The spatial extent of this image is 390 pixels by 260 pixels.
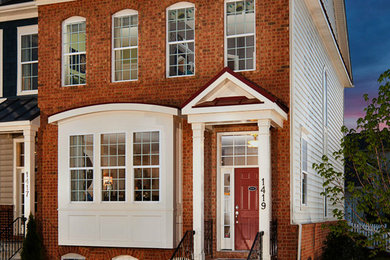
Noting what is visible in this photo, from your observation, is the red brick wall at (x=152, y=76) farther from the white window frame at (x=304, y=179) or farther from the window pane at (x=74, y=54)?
the white window frame at (x=304, y=179)

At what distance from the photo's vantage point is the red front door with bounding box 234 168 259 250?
639 inches

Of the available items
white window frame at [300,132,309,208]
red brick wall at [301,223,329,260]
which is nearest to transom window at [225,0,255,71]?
white window frame at [300,132,309,208]

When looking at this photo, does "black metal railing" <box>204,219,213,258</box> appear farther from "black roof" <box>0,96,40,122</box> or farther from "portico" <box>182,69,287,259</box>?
"black roof" <box>0,96,40,122</box>

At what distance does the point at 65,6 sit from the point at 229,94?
6580mm

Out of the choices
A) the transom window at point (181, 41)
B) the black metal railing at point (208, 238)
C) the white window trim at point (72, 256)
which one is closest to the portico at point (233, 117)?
the black metal railing at point (208, 238)

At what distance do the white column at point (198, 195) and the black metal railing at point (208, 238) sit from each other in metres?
0.59

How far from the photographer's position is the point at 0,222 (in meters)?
20.8

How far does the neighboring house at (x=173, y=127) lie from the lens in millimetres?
15211

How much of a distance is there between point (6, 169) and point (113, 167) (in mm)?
6220

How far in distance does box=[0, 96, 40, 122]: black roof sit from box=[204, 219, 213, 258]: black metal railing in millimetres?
6632

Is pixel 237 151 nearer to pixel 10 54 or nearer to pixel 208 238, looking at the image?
pixel 208 238

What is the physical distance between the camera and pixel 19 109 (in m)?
19.5

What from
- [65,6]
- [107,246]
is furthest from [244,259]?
[65,6]

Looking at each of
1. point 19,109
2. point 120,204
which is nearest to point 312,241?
Answer: point 120,204
